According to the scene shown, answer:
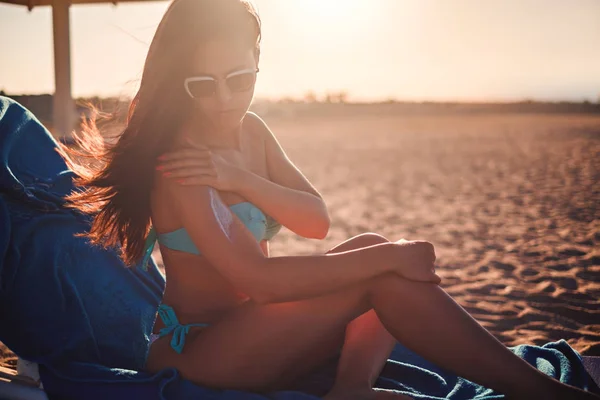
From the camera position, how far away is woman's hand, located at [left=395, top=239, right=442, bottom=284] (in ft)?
6.41

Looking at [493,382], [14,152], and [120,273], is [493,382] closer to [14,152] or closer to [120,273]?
[120,273]

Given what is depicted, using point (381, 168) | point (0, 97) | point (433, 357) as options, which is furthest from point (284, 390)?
point (381, 168)

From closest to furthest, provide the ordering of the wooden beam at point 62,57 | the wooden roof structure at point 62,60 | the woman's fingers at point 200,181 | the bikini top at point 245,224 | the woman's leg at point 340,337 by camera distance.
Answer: the woman's leg at point 340,337
the woman's fingers at point 200,181
the bikini top at point 245,224
the wooden roof structure at point 62,60
the wooden beam at point 62,57

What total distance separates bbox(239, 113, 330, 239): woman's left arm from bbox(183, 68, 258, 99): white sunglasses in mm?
310

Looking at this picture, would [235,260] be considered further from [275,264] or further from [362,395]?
[362,395]

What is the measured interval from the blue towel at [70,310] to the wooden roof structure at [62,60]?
293 cm

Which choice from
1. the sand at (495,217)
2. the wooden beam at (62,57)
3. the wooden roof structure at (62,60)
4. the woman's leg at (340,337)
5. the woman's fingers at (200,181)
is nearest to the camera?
the woman's leg at (340,337)

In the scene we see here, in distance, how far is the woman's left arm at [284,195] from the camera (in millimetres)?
2199

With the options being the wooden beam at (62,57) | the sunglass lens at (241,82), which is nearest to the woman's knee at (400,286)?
the sunglass lens at (241,82)

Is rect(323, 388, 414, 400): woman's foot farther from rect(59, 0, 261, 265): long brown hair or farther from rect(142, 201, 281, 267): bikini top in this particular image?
rect(59, 0, 261, 265): long brown hair

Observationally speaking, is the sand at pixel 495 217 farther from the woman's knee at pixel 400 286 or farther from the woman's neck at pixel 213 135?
the woman's knee at pixel 400 286

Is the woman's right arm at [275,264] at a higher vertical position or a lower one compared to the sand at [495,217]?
higher

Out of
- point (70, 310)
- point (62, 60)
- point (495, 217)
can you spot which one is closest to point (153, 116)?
point (70, 310)

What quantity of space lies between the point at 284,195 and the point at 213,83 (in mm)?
504
